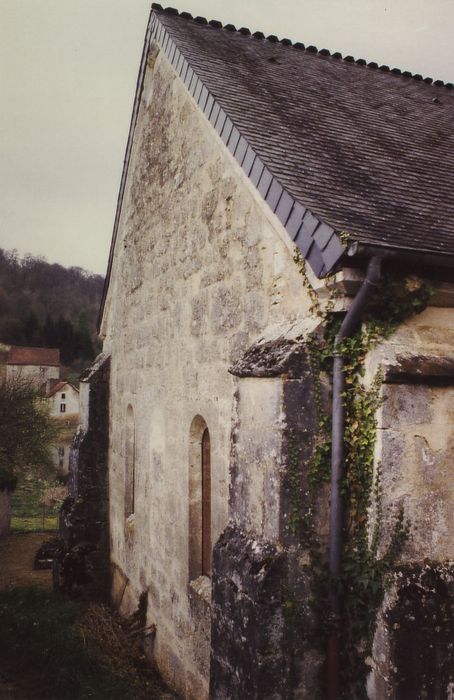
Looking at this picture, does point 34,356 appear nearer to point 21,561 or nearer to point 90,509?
point 21,561

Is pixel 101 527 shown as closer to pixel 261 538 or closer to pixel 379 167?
pixel 261 538

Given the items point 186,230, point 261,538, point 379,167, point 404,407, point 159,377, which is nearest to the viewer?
point 404,407

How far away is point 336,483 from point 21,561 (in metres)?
15.5

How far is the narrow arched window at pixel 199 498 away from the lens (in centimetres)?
606

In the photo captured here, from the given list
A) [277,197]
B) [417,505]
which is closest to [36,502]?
[277,197]

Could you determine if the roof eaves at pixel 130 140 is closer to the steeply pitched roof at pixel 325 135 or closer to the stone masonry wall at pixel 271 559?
the steeply pitched roof at pixel 325 135

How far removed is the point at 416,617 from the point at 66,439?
35.7 m

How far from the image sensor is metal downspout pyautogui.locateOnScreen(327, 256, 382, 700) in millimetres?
3557

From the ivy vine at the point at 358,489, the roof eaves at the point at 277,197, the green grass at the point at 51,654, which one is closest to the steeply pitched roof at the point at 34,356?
the green grass at the point at 51,654

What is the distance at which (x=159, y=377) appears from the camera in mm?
7324

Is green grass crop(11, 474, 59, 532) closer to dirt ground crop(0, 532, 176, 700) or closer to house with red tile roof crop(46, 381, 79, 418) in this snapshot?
house with red tile roof crop(46, 381, 79, 418)

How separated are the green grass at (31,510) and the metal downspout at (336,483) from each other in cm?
2001

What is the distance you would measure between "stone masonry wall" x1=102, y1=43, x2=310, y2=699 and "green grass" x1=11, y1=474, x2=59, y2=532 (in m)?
15.1

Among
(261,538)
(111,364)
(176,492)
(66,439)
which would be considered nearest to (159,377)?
(176,492)
